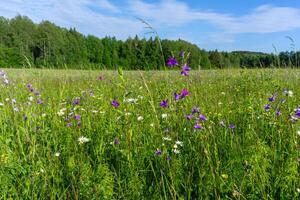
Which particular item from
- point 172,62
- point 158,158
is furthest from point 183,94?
point 158,158

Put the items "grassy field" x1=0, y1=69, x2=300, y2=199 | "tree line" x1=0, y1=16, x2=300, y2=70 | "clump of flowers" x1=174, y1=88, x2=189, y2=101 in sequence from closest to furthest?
"grassy field" x1=0, y1=69, x2=300, y2=199
"clump of flowers" x1=174, y1=88, x2=189, y2=101
"tree line" x1=0, y1=16, x2=300, y2=70

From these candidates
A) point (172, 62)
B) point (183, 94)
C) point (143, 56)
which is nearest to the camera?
point (183, 94)

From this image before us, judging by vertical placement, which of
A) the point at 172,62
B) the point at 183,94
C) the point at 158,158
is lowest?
the point at 158,158

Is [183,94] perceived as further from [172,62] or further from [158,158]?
[158,158]

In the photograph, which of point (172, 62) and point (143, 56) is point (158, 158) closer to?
point (172, 62)

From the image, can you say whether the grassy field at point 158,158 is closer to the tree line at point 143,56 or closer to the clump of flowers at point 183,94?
the clump of flowers at point 183,94

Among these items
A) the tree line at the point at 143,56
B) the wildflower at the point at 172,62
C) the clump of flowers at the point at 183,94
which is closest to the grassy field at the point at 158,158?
the clump of flowers at the point at 183,94

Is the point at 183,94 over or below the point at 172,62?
below

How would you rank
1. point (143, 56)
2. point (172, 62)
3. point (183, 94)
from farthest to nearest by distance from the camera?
point (143, 56) → point (172, 62) → point (183, 94)

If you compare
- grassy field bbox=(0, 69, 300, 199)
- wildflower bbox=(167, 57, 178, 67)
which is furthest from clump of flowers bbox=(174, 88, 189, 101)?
wildflower bbox=(167, 57, 178, 67)

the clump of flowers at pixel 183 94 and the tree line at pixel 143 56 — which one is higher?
the tree line at pixel 143 56

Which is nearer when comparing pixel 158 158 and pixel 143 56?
pixel 158 158

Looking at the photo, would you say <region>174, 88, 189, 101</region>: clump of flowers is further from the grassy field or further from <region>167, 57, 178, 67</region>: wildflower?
<region>167, 57, 178, 67</region>: wildflower

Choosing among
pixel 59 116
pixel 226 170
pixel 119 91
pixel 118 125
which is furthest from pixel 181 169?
pixel 119 91
